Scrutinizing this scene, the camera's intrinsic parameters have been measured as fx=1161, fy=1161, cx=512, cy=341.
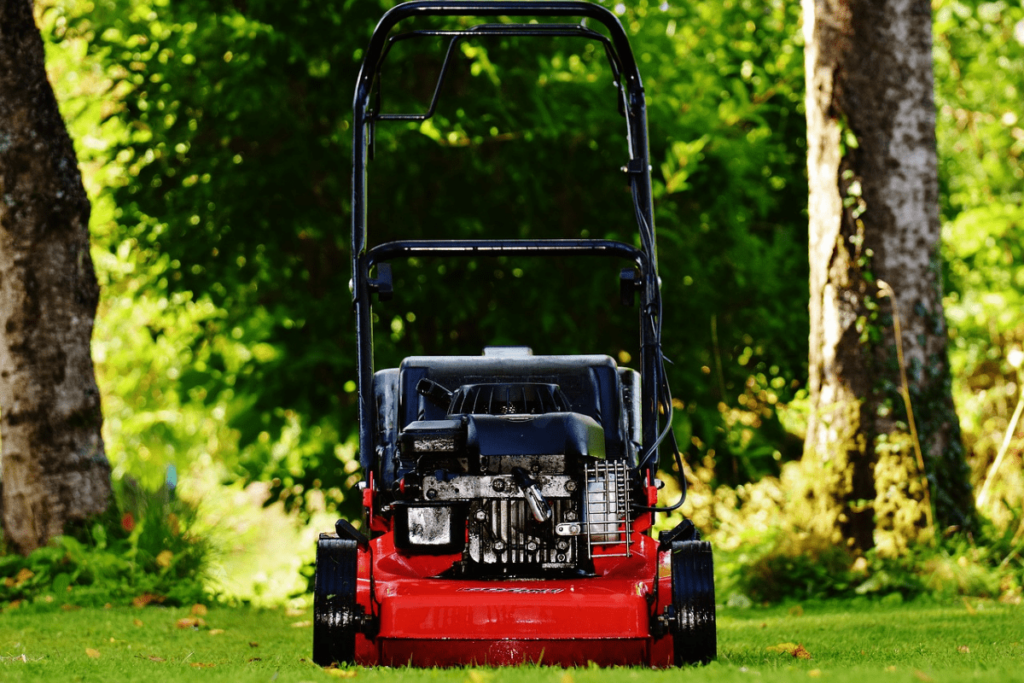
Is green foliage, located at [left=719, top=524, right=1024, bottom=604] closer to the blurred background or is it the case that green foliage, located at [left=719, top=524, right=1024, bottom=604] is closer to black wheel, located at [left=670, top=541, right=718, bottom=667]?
the blurred background

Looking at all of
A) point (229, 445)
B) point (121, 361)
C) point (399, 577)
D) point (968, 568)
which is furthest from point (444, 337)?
point (229, 445)

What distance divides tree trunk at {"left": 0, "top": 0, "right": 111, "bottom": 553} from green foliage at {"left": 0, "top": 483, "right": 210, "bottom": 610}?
0.61ft

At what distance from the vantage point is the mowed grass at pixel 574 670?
3492 mm

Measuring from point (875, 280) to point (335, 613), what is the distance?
4056mm

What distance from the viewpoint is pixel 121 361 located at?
46.2 ft

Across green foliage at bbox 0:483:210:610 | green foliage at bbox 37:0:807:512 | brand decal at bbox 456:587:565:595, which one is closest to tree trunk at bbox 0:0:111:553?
green foliage at bbox 0:483:210:610

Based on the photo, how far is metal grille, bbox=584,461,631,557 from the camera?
4.04 metres

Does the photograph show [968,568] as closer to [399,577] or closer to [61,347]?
[399,577]

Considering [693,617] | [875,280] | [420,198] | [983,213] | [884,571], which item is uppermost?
[420,198]

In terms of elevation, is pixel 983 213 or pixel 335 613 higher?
pixel 983 213

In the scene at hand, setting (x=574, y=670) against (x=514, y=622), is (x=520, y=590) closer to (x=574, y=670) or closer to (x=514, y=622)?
(x=514, y=622)

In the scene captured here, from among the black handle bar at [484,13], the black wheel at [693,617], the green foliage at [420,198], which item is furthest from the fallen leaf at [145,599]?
the black wheel at [693,617]

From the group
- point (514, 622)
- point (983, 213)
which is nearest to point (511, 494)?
point (514, 622)

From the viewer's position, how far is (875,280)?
6680 mm
